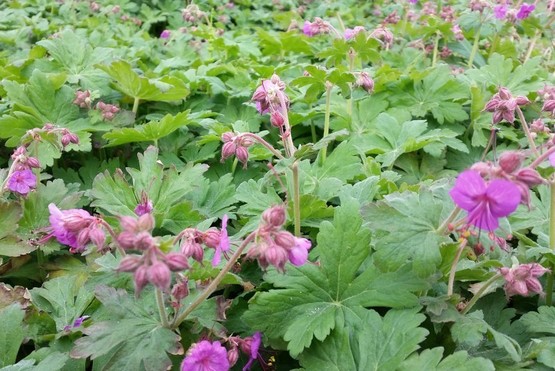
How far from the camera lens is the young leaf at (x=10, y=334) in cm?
167

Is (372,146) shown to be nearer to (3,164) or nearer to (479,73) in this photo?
(479,73)

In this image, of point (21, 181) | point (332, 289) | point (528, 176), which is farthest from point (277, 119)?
point (21, 181)

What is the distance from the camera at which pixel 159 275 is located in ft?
3.87

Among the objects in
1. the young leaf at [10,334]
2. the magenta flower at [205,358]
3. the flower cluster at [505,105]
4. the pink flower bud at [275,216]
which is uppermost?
the flower cluster at [505,105]

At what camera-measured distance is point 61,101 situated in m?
2.99

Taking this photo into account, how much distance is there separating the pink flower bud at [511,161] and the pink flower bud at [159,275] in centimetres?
80

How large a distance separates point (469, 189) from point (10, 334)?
1.42 meters

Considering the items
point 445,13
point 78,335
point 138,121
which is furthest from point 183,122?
point 445,13

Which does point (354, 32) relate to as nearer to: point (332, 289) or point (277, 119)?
point (277, 119)

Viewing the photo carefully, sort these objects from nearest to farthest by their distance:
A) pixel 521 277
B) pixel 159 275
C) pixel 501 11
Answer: pixel 159 275 → pixel 521 277 → pixel 501 11

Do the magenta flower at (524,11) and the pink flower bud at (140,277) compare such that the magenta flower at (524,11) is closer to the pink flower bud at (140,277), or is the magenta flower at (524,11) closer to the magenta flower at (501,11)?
the magenta flower at (501,11)

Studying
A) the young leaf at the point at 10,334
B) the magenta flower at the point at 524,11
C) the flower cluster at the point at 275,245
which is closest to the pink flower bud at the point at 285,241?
the flower cluster at the point at 275,245

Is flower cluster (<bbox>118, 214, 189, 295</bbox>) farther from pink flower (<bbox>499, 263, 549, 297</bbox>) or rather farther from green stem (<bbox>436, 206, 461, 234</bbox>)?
pink flower (<bbox>499, 263, 549, 297</bbox>)

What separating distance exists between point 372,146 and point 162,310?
165 centimetres
